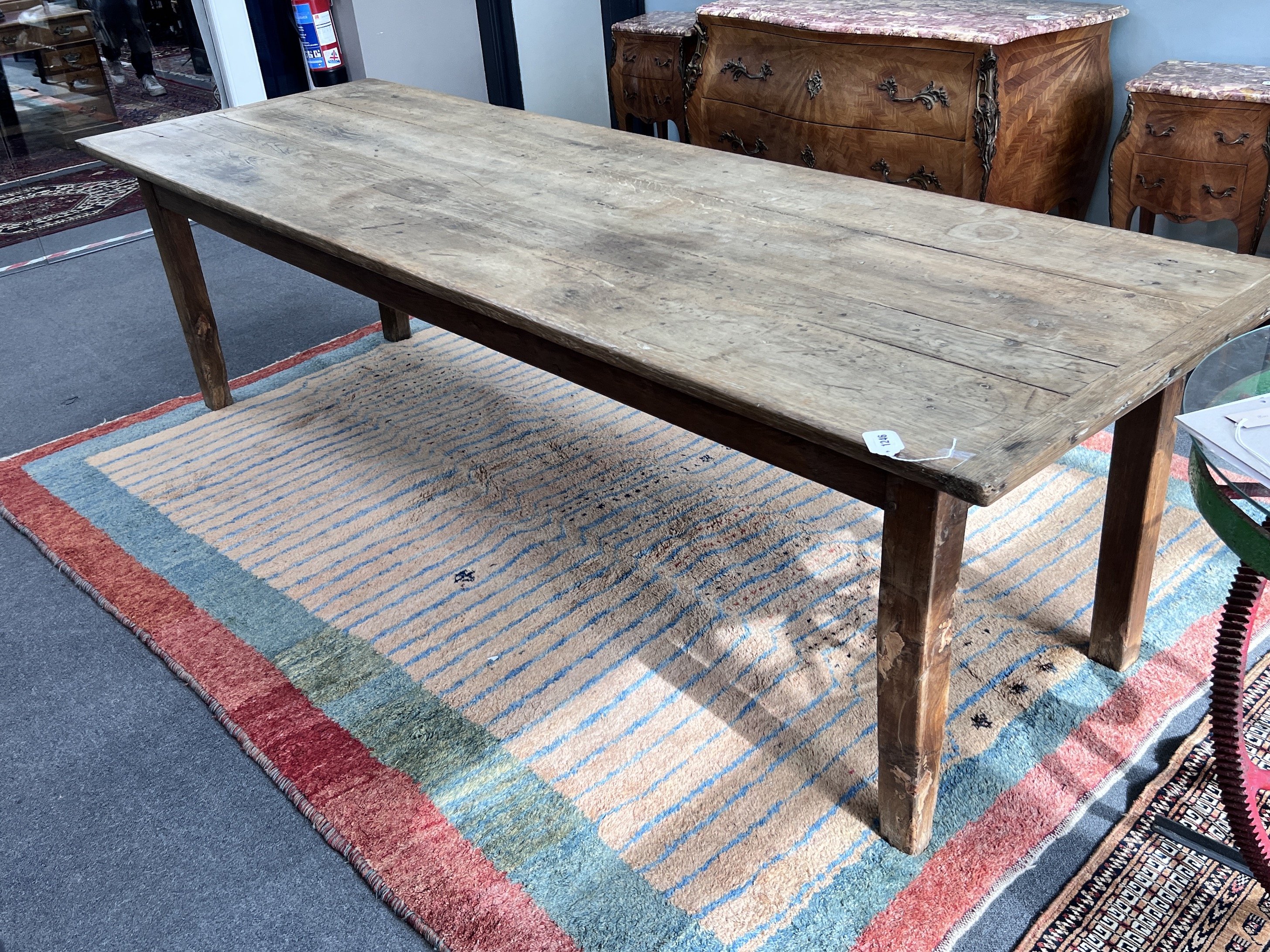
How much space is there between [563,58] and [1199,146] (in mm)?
2607

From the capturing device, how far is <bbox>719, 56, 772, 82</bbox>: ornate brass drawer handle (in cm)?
296

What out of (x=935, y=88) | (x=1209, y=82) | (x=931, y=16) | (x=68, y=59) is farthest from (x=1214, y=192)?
(x=68, y=59)

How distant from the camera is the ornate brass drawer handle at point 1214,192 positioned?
2.34 m

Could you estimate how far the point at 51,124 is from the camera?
3645 millimetres

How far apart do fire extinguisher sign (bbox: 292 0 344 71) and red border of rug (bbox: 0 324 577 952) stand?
257 cm

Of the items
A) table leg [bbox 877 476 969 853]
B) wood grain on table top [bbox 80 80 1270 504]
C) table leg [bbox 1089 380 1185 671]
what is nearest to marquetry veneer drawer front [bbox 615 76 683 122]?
wood grain on table top [bbox 80 80 1270 504]

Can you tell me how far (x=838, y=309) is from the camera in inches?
52.9

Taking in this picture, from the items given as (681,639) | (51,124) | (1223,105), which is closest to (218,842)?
(681,639)

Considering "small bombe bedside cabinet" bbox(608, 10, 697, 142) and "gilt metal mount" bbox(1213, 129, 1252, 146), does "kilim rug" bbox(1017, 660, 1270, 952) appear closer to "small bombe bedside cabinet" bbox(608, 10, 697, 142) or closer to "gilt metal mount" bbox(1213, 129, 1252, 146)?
"gilt metal mount" bbox(1213, 129, 1252, 146)

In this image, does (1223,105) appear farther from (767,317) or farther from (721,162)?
(767,317)

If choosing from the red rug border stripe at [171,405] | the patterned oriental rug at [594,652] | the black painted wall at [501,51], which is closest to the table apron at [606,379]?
the patterned oriental rug at [594,652]

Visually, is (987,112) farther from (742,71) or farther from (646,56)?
(646,56)

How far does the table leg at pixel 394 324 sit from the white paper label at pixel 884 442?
1.94m

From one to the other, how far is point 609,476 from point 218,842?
1023 mm
